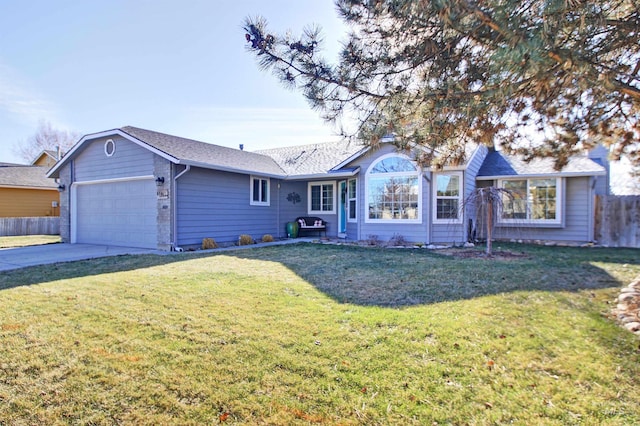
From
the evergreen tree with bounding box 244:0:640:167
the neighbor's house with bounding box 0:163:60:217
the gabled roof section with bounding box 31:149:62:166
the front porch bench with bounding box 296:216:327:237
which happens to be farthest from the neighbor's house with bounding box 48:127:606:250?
the gabled roof section with bounding box 31:149:62:166

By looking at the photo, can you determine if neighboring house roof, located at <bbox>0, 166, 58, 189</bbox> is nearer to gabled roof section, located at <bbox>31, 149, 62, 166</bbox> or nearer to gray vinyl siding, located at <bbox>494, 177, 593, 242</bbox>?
gabled roof section, located at <bbox>31, 149, 62, 166</bbox>

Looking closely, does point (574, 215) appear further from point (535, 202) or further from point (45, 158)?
A: point (45, 158)

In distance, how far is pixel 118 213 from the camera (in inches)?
482

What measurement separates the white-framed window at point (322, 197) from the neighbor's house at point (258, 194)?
584 mm

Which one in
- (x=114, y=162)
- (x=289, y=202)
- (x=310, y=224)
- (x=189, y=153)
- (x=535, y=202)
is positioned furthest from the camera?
(x=289, y=202)

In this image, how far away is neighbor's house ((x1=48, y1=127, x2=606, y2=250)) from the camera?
36.5 feet

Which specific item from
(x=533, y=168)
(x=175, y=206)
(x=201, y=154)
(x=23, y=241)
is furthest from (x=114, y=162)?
(x=533, y=168)

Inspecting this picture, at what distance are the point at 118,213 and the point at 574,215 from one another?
52.4 feet

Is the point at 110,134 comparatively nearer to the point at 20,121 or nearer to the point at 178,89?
the point at 178,89

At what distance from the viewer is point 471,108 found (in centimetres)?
364

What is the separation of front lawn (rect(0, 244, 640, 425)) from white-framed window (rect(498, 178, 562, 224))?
6851 mm

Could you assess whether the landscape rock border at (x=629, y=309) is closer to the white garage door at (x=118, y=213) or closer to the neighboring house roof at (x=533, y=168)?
the neighboring house roof at (x=533, y=168)

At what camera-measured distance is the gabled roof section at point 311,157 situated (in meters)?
14.3

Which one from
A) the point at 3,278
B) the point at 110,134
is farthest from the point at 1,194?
the point at 3,278
